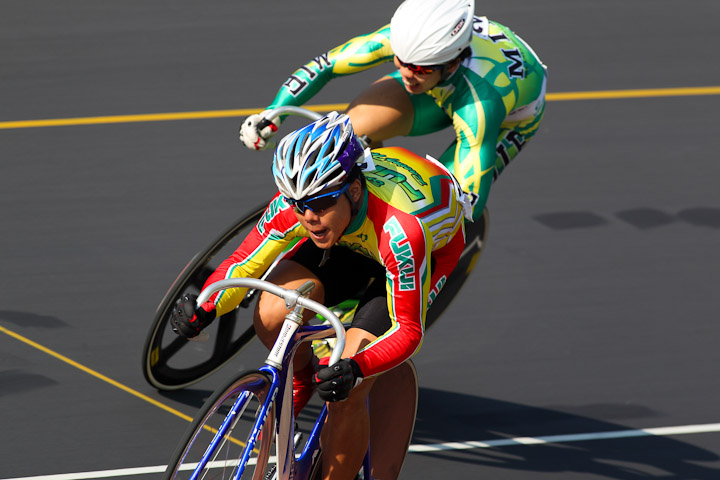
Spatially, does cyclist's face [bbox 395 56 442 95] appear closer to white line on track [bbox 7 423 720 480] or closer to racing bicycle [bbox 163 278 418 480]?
racing bicycle [bbox 163 278 418 480]

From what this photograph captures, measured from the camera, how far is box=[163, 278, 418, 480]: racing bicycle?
3504 mm

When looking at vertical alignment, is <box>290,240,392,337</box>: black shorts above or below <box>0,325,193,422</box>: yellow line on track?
above

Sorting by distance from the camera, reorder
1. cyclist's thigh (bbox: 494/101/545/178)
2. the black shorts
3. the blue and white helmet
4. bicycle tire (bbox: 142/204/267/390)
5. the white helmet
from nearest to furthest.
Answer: the blue and white helmet → the black shorts → the white helmet → bicycle tire (bbox: 142/204/267/390) → cyclist's thigh (bbox: 494/101/545/178)

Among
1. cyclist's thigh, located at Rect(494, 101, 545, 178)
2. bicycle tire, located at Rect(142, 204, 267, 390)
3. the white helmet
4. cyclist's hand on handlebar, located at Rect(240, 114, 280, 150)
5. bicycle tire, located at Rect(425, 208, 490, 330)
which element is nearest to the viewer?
the white helmet

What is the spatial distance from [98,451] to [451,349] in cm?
202

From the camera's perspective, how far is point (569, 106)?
8641mm

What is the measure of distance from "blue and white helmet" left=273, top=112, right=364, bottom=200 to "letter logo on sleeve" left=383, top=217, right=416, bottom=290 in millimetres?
297

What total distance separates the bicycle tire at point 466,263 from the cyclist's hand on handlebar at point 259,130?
139 centimetres

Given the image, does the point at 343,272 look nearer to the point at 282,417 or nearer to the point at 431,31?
the point at 282,417

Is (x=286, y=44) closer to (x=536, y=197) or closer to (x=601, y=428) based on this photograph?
(x=536, y=197)

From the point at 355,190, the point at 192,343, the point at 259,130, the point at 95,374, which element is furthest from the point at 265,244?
the point at 95,374

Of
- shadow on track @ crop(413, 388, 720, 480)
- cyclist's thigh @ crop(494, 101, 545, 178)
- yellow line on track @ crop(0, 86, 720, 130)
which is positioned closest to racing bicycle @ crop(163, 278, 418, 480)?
shadow on track @ crop(413, 388, 720, 480)

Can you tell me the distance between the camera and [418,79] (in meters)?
4.80

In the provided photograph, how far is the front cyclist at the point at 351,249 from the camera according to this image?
3.73 meters
